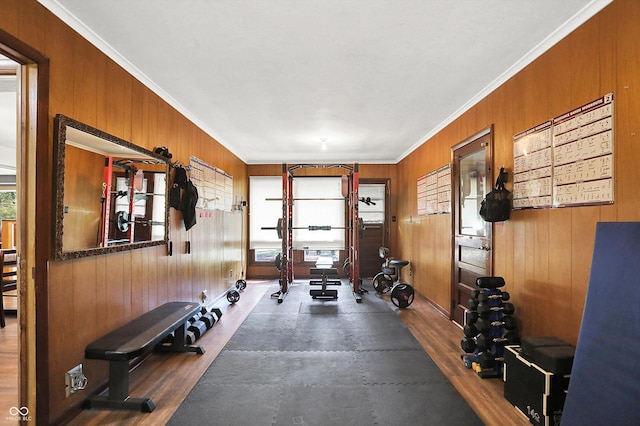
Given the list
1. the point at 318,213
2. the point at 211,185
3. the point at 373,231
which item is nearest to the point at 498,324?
the point at 211,185

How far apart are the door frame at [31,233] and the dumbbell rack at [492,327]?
123 inches

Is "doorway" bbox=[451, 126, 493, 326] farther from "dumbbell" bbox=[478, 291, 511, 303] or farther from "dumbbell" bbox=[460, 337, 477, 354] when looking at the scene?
"dumbbell" bbox=[460, 337, 477, 354]

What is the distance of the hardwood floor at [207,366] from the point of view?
6.93ft

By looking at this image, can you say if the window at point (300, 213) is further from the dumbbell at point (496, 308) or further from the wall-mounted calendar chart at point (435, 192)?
the dumbbell at point (496, 308)

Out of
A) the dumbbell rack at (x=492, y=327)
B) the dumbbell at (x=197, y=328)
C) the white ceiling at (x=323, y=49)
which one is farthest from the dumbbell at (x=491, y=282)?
Answer: the dumbbell at (x=197, y=328)

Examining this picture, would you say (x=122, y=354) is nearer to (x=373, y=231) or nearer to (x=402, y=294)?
(x=402, y=294)

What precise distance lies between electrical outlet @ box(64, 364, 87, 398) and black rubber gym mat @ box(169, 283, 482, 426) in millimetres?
709

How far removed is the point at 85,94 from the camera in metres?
2.22

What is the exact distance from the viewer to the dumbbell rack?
263cm

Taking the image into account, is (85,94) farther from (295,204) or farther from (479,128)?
(295,204)

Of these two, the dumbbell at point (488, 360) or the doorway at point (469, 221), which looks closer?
the dumbbell at point (488, 360)

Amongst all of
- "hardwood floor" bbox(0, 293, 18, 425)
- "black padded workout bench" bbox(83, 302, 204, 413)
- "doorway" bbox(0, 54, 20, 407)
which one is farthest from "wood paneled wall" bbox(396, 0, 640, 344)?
"hardwood floor" bbox(0, 293, 18, 425)

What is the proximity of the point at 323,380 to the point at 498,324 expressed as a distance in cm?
155

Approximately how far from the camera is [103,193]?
2455 millimetres
